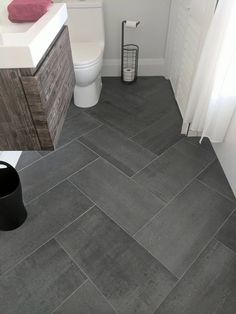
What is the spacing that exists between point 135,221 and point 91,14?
1.83 m

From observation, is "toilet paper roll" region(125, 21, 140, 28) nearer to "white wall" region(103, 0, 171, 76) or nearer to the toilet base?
"white wall" region(103, 0, 171, 76)

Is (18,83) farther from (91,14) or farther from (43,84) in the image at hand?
(91,14)

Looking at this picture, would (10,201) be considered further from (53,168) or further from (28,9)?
(28,9)

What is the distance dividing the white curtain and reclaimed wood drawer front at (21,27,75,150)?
826 mm

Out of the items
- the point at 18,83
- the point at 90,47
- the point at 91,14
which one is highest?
the point at 18,83

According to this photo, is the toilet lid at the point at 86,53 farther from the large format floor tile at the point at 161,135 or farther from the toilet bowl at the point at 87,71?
the large format floor tile at the point at 161,135

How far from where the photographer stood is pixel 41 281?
45.8 inches

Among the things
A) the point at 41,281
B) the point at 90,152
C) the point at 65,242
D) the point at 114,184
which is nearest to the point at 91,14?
the point at 90,152

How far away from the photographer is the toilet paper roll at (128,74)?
259cm

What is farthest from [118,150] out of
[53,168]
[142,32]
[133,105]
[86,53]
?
[142,32]

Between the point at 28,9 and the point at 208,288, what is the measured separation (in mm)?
1710

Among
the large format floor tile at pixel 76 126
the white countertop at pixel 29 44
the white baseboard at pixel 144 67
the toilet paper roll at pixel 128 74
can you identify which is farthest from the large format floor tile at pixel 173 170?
the white baseboard at pixel 144 67

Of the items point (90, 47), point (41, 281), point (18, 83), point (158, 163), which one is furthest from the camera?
point (90, 47)

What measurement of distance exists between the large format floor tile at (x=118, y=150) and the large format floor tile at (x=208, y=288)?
71cm
